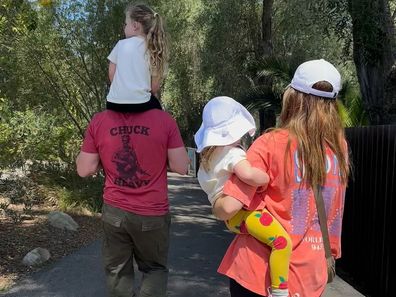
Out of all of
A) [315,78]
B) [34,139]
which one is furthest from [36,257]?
[315,78]

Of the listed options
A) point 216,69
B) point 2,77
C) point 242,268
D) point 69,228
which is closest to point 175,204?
point 69,228

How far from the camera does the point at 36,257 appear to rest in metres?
5.99

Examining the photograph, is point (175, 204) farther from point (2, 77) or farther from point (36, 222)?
point (2, 77)

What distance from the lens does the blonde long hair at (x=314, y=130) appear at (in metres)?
2.17

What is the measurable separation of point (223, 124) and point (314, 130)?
41 centimetres

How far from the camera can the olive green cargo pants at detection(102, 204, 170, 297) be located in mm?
3002

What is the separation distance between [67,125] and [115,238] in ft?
31.0

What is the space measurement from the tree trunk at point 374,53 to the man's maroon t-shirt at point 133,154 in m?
4.09

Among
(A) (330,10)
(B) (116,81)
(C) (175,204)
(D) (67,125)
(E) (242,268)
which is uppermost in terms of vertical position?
(A) (330,10)

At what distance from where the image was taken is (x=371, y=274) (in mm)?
5551

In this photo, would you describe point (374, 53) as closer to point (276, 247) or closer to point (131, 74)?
point (131, 74)

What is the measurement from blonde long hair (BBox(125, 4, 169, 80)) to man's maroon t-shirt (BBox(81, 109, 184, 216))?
1.02ft

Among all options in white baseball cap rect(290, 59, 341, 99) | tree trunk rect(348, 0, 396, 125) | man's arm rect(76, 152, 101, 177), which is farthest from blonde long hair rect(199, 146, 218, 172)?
tree trunk rect(348, 0, 396, 125)

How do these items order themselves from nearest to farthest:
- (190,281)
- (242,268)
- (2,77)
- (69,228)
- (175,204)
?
(242,268) → (190,281) → (2,77) → (69,228) → (175,204)
